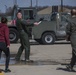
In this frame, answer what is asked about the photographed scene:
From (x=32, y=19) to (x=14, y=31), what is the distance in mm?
1443

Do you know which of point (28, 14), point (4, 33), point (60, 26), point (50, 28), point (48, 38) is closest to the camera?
point (4, 33)

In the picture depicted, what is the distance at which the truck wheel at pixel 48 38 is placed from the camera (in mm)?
22688

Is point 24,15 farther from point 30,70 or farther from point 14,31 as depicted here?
point 30,70

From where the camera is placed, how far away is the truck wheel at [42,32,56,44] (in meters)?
22.7

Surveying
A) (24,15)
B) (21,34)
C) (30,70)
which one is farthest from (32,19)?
(30,70)

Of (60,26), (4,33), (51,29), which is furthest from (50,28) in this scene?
(4,33)

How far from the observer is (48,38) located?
22828 mm

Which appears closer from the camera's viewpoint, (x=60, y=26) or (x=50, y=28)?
(x=60, y=26)

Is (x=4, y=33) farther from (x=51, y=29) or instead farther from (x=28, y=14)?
(x=28, y=14)

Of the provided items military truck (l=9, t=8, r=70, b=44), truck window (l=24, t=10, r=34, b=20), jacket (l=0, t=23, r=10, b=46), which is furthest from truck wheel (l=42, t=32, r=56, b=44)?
jacket (l=0, t=23, r=10, b=46)

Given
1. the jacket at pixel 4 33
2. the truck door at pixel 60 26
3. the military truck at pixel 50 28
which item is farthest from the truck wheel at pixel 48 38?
the jacket at pixel 4 33

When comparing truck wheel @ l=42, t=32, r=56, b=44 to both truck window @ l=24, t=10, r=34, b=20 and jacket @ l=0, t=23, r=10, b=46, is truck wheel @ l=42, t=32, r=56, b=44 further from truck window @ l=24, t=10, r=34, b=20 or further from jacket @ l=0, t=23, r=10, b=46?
jacket @ l=0, t=23, r=10, b=46

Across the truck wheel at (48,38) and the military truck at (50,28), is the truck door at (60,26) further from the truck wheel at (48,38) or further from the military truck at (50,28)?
the truck wheel at (48,38)

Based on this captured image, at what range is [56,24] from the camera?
2234cm
